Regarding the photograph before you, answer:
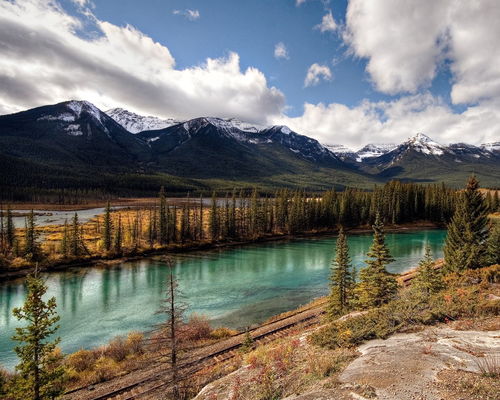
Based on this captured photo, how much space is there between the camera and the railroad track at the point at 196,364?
20.6 m

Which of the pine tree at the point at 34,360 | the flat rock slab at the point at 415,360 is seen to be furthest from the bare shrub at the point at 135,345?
the flat rock slab at the point at 415,360

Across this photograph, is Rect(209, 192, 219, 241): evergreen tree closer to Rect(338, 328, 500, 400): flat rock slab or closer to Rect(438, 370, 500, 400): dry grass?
Rect(338, 328, 500, 400): flat rock slab

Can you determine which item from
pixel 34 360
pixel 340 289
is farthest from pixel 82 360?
pixel 340 289

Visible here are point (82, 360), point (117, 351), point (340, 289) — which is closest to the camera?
point (82, 360)

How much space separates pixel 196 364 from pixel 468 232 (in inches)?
1352

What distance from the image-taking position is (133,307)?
41.5m

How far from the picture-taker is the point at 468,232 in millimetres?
34031

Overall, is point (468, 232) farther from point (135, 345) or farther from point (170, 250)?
point (170, 250)

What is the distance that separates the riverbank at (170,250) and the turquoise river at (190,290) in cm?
358

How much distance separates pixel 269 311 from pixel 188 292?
1540 centimetres

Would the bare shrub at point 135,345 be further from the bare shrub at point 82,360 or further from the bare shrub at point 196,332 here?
the bare shrub at point 196,332

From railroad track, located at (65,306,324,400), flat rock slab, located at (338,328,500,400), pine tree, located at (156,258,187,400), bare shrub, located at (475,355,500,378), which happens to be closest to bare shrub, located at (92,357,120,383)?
railroad track, located at (65,306,324,400)

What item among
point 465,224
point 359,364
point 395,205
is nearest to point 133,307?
point 359,364

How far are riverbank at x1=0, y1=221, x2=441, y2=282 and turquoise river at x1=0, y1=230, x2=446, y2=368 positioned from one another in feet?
11.8
